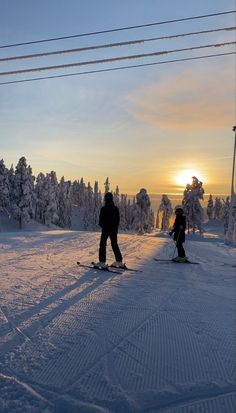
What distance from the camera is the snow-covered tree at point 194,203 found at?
193 feet

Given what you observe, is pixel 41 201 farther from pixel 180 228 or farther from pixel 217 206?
pixel 217 206

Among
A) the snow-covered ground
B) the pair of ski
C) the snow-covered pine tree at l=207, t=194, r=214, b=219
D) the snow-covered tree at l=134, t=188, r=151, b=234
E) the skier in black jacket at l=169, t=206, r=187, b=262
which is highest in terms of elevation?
the snow-covered pine tree at l=207, t=194, r=214, b=219

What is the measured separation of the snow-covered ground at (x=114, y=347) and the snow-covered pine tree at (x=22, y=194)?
206ft

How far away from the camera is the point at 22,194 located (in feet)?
230

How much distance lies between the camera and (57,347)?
4664 mm

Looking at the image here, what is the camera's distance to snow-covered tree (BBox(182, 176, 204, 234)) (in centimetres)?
5869

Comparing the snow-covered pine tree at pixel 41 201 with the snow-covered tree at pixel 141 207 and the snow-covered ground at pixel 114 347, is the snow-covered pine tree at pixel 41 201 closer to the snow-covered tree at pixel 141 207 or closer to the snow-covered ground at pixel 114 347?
the snow-covered tree at pixel 141 207

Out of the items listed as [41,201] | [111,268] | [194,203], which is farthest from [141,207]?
[111,268]

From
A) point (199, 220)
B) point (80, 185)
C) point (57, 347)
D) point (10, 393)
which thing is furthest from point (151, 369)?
point (80, 185)

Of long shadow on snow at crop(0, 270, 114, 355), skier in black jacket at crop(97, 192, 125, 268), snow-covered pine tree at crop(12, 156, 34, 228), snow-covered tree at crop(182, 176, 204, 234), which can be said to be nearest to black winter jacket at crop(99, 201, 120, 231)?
skier in black jacket at crop(97, 192, 125, 268)

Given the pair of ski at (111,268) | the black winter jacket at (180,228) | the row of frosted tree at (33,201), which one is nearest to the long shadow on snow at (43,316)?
the pair of ski at (111,268)

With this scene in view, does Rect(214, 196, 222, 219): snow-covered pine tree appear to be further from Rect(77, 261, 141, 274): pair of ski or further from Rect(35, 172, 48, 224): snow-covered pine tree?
Rect(77, 261, 141, 274): pair of ski

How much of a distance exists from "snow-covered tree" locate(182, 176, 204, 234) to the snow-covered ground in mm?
50383

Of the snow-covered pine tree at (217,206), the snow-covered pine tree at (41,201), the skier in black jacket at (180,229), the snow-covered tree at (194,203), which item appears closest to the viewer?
the skier in black jacket at (180,229)
